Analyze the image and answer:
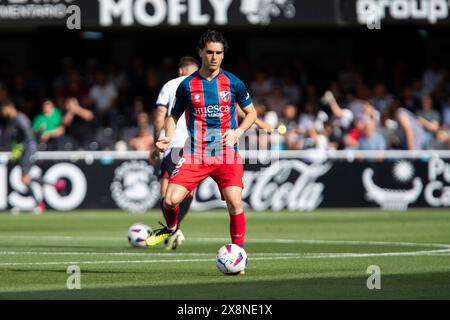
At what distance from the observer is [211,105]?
37.9 ft

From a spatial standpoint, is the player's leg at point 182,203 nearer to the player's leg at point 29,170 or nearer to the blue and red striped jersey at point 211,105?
the blue and red striped jersey at point 211,105

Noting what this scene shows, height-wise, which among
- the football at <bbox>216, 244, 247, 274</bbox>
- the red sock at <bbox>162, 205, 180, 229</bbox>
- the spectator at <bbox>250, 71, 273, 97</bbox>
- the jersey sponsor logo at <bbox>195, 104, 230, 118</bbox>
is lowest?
the football at <bbox>216, 244, 247, 274</bbox>

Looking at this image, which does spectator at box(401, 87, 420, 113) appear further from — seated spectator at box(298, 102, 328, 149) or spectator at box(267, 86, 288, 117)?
spectator at box(267, 86, 288, 117)

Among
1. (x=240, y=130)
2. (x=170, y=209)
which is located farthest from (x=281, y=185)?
(x=240, y=130)

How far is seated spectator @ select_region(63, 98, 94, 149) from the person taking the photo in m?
26.0

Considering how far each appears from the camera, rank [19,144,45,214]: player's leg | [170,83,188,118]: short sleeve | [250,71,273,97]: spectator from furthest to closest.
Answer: [250,71,273,97]: spectator → [19,144,45,214]: player's leg → [170,83,188,118]: short sleeve

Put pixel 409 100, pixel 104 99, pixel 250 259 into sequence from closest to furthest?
1. pixel 250 259
2. pixel 409 100
3. pixel 104 99

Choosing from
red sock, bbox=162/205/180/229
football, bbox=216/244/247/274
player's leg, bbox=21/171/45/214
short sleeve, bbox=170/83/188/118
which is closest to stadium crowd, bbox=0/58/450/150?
player's leg, bbox=21/171/45/214

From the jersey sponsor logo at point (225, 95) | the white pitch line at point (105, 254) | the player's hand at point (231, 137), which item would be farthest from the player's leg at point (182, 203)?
the player's hand at point (231, 137)

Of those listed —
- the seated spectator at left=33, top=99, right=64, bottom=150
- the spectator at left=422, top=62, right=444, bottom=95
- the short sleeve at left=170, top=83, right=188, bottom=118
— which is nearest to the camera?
the short sleeve at left=170, top=83, right=188, bottom=118

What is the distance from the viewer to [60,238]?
54.4 feet

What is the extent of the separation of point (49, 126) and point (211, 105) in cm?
1448

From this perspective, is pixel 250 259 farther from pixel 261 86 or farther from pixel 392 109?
pixel 261 86
